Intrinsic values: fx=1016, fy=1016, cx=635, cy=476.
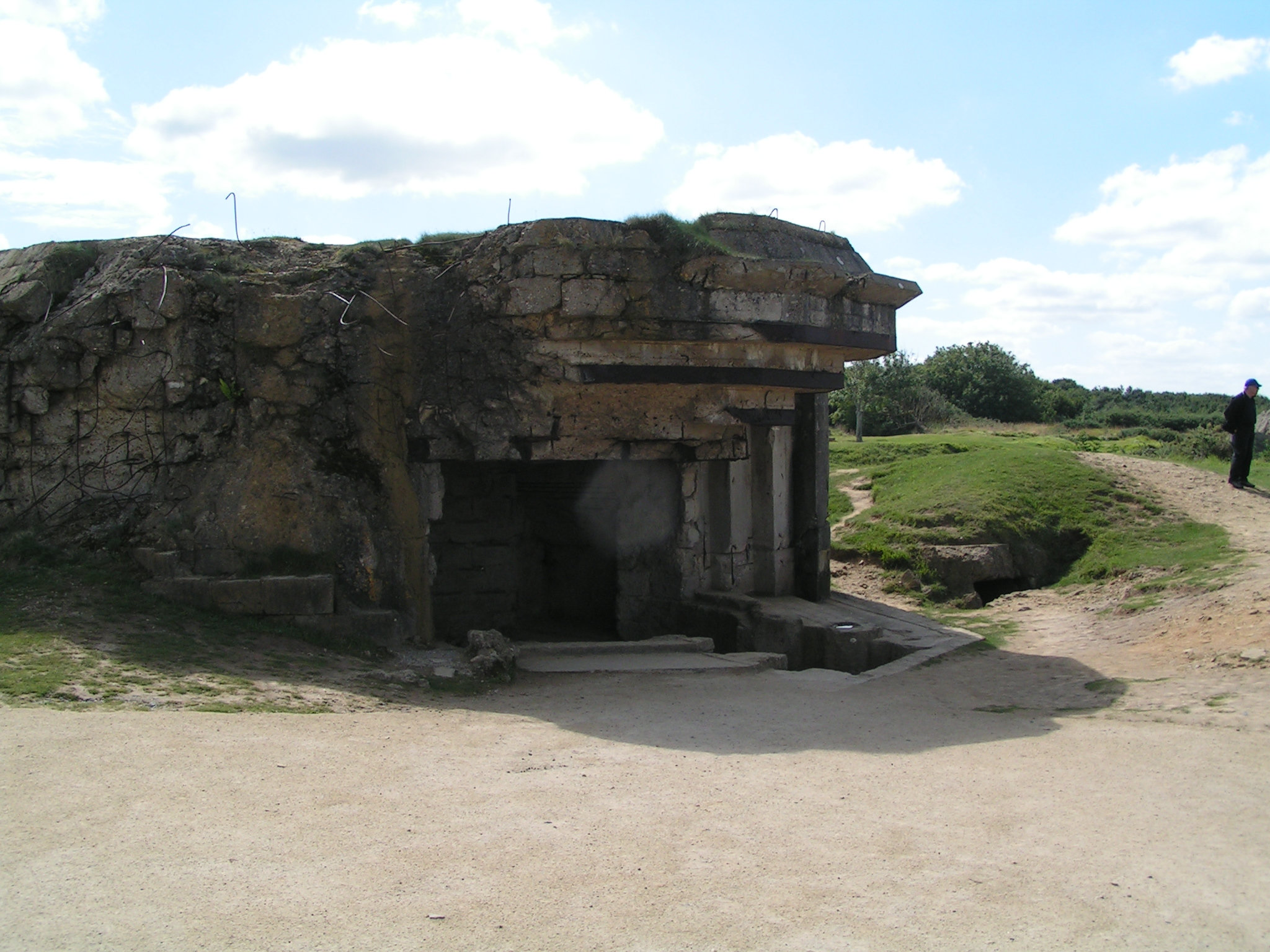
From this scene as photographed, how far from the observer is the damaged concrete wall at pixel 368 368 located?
25.0 ft

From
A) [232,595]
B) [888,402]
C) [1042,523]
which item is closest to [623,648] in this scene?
[232,595]

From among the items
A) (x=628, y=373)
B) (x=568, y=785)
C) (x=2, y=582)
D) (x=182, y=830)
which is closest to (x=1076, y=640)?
(x=628, y=373)

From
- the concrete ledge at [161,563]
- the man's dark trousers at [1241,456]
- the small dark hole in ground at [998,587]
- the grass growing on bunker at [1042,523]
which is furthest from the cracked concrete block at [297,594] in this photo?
the man's dark trousers at [1241,456]

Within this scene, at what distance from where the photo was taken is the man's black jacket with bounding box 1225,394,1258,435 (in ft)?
41.1

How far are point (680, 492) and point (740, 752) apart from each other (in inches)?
182

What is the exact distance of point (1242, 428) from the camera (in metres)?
12.9

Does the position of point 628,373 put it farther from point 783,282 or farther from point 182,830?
point 182,830

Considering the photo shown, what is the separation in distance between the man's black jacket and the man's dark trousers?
85 millimetres

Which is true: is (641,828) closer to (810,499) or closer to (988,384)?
(810,499)

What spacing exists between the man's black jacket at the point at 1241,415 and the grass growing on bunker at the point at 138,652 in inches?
431

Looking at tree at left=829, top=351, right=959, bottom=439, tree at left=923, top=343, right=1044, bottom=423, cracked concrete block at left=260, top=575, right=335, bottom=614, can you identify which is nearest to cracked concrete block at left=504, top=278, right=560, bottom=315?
cracked concrete block at left=260, top=575, right=335, bottom=614

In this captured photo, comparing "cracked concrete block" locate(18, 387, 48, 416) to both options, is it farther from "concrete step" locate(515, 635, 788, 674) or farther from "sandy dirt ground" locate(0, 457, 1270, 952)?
"concrete step" locate(515, 635, 788, 674)

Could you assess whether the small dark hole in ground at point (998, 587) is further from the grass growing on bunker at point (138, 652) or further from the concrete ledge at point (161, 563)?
the concrete ledge at point (161, 563)

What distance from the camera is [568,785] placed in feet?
14.7
